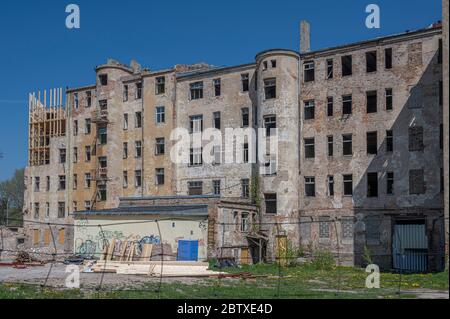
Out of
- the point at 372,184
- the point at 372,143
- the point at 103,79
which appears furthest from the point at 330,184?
the point at 103,79

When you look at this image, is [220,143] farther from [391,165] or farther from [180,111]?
[391,165]

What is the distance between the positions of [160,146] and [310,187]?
1548 centimetres

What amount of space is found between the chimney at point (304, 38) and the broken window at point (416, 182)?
14081 mm

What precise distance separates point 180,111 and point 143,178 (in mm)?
7183

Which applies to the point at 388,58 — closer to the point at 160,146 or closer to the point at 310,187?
the point at 310,187

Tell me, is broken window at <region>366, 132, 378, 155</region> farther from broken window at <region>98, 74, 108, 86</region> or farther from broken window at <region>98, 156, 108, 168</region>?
broken window at <region>98, 74, 108, 86</region>

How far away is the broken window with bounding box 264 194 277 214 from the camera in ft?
163

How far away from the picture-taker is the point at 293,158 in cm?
5000

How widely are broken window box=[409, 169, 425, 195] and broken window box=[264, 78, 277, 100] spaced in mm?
12419

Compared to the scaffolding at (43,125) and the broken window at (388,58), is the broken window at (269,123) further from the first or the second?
the scaffolding at (43,125)

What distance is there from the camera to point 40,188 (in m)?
68.0

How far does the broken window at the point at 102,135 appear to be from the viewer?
204 ft
